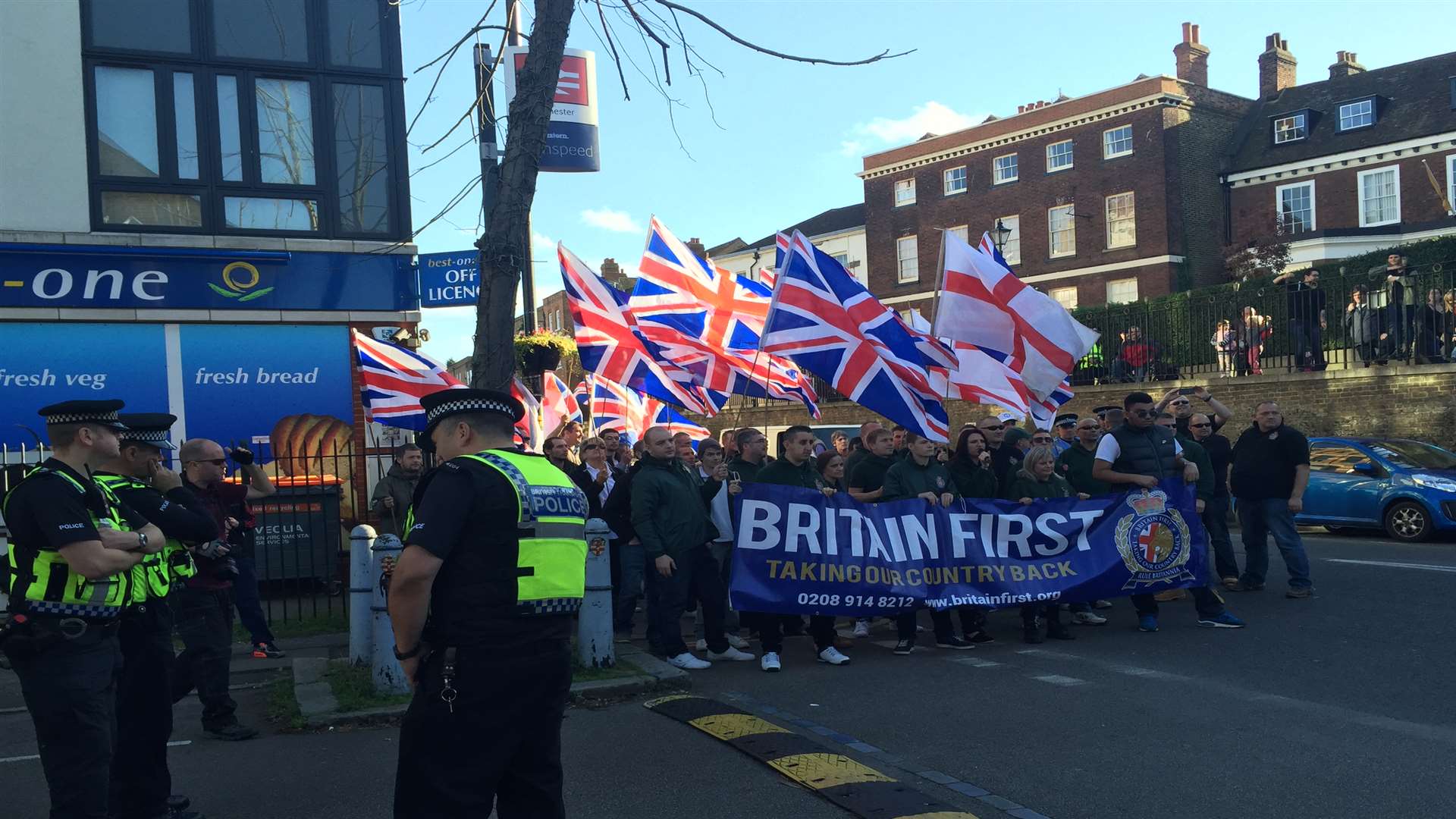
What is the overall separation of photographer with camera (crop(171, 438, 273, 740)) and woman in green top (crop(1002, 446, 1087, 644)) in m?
5.86

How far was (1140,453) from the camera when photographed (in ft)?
32.8

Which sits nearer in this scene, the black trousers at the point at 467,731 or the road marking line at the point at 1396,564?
the black trousers at the point at 467,731

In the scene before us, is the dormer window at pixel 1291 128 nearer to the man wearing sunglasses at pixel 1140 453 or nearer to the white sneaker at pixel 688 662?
the man wearing sunglasses at pixel 1140 453

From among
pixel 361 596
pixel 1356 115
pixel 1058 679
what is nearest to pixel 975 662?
pixel 1058 679

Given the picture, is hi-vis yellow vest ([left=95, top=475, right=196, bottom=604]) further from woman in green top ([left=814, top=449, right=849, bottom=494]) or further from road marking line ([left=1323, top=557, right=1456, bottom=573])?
road marking line ([left=1323, top=557, right=1456, bottom=573])

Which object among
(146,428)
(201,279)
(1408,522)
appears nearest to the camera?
(146,428)

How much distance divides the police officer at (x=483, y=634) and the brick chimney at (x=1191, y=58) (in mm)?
43231

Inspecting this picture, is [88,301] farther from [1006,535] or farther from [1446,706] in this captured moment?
[1446,706]

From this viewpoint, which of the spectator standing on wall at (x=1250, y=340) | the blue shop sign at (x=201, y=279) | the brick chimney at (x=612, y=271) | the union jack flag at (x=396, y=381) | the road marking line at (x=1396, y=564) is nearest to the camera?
the road marking line at (x=1396, y=564)

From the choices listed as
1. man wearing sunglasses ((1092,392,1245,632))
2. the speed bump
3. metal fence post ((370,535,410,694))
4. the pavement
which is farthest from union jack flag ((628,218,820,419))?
the speed bump

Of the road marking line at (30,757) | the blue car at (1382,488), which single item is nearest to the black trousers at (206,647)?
the road marking line at (30,757)

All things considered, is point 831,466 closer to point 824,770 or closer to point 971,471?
point 971,471

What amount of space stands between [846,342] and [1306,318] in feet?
49.7

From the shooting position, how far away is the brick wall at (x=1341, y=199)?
34.8 metres
